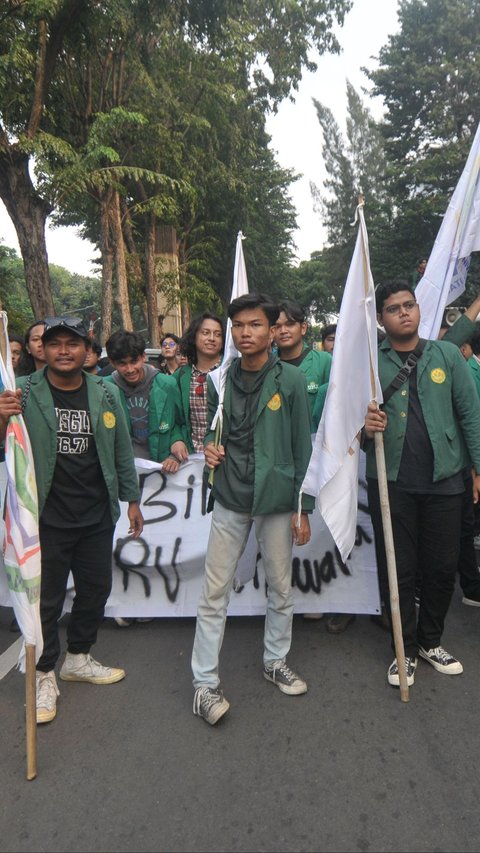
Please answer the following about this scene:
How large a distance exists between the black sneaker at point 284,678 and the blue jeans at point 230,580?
0.15 ft

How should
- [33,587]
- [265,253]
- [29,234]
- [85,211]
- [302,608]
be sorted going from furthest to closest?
1. [265,253]
2. [85,211]
3. [29,234]
4. [302,608]
5. [33,587]

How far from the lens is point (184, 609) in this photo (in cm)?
384

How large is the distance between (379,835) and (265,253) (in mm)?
26673

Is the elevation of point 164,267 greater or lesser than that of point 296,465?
greater

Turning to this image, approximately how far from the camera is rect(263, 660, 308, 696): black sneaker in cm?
302

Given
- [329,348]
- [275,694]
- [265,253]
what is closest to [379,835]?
[275,694]

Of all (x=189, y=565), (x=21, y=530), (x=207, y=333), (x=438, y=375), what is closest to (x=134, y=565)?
(x=189, y=565)

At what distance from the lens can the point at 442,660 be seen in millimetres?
3189

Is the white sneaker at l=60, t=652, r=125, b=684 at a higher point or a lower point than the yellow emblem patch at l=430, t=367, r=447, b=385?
lower

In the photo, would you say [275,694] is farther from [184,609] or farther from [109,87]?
[109,87]

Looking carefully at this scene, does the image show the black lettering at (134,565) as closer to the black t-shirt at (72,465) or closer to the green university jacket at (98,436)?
the green university jacket at (98,436)

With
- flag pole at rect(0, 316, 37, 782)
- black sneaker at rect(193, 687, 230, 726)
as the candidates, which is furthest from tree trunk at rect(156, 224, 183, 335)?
flag pole at rect(0, 316, 37, 782)

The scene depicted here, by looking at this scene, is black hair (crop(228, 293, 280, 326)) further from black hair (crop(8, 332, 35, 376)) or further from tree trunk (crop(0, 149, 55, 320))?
tree trunk (crop(0, 149, 55, 320))

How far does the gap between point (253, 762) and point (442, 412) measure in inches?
70.0
